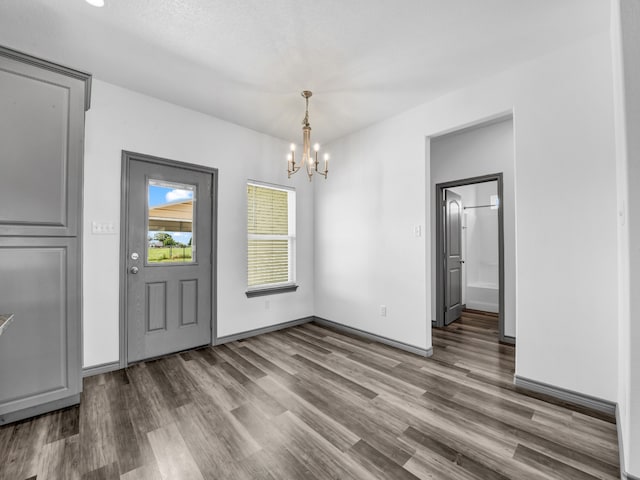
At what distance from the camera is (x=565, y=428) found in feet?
6.14

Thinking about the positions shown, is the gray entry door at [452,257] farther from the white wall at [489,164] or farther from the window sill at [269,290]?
the window sill at [269,290]

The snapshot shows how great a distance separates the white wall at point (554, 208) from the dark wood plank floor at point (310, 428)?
1.50 ft

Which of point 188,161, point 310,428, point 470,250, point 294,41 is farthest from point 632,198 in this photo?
point 470,250

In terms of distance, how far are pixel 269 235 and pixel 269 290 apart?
0.78 m

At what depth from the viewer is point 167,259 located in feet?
10.3

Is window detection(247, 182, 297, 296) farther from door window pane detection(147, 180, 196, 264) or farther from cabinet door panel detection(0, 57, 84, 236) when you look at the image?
cabinet door panel detection(0, 57, 84, 236)

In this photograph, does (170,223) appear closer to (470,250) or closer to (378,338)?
(378,338)

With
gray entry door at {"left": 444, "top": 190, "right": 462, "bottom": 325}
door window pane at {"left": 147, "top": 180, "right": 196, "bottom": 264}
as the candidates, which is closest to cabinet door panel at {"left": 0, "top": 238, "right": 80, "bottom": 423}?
door window pane at {"left": 147, "top": 180, "right": 196, "bottom": 264}

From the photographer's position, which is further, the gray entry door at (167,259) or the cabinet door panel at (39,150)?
the gray entry door at (167,259)

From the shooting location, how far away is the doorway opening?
3944 mm

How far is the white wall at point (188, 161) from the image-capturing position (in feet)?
8.77

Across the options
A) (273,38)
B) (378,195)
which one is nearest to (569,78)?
(378,195)

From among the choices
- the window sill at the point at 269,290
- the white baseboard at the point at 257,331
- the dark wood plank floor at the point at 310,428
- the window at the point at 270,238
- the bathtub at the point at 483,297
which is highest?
the window at the point at 270,238

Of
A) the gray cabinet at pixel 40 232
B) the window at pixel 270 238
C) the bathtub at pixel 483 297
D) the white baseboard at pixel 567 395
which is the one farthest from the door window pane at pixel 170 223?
the bathtub at pixel 483 297
